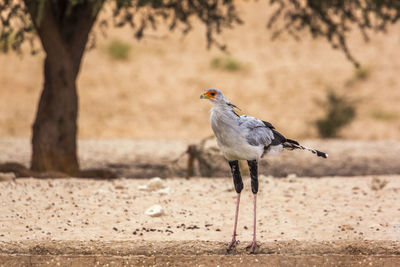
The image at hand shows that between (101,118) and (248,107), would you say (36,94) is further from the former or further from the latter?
(248,107)

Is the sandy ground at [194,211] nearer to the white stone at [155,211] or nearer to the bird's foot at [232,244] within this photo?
the white stone at [155,211]

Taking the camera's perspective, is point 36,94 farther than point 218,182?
Yes

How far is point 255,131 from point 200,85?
23.6m

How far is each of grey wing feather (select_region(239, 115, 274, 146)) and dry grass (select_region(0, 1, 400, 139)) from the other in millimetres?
15939

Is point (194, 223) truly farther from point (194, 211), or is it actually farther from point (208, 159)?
point (208, 159)

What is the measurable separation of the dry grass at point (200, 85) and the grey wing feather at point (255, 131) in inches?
628

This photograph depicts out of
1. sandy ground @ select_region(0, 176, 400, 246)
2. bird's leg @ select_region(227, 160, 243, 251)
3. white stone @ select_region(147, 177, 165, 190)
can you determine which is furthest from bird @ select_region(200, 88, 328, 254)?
white stone @ select_region(147, 177, 165, 190)

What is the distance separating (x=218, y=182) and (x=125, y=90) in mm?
19884

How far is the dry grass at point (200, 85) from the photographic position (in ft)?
79.3

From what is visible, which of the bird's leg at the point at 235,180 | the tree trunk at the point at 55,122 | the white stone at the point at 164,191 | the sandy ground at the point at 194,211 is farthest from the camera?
the tree trunk at the point at 55,122

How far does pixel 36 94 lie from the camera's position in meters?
27.1

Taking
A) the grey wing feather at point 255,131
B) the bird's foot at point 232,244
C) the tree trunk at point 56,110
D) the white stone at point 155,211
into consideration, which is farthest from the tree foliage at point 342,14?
the bird's foot at point 232,244

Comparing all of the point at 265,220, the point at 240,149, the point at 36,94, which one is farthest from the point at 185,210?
the point at 36,94

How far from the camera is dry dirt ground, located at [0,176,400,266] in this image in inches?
237
